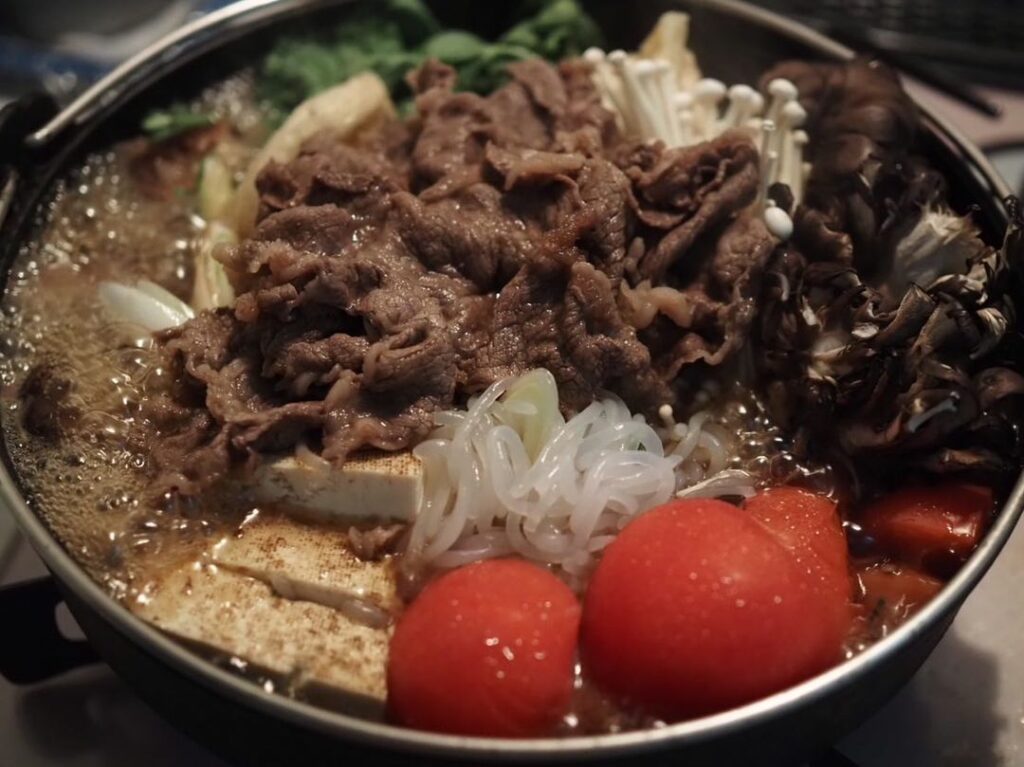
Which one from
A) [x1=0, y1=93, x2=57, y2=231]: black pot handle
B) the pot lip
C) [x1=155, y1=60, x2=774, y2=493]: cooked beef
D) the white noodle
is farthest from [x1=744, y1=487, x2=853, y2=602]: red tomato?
[x1=0, y1=93, x2=57, y2=231]: black pot handle

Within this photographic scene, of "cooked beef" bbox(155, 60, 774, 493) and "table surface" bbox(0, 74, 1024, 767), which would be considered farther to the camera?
"table surface" bbox(0, 74, 1024, 767)

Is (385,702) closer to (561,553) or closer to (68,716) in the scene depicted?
(561,553)

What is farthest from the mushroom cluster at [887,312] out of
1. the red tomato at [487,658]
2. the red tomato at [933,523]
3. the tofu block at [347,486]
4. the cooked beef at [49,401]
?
the cooked beef at [49,401]

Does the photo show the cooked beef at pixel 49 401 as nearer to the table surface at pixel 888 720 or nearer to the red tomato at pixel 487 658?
the table surface at pixel 888 720

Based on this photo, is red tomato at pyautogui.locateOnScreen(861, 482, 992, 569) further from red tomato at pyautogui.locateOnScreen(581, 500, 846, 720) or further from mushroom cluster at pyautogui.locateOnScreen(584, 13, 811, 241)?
mushroom cluster at pyautogui.locateOnScreen(584, 13, 811, 241)

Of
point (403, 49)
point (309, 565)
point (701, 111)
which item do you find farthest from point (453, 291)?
point (403, 49)
